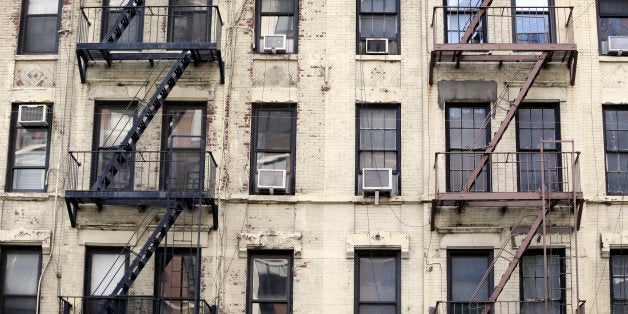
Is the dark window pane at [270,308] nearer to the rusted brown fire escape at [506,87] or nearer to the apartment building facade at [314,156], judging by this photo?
the apartment building facade at [314,156]

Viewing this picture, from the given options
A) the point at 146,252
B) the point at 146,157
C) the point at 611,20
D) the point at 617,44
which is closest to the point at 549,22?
the point at 611,20

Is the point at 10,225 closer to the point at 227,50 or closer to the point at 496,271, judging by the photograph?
the point at 227,50

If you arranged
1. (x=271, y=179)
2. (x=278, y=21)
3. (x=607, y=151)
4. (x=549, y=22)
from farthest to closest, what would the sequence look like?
(x=278, y=21), (x=549, y=22), (x=607, y=151), (x=271, y=179)

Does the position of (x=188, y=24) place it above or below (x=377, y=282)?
above

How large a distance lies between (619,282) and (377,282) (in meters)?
4.62

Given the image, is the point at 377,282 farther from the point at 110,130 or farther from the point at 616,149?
the point at 110,130

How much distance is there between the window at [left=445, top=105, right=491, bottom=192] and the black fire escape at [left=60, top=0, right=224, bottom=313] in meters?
4.67

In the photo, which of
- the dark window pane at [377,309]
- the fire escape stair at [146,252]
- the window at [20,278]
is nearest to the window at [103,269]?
the fire escape stair at [146,252]

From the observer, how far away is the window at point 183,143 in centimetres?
2273

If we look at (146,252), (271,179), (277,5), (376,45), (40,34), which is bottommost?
(146,252)

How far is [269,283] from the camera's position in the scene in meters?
22.3

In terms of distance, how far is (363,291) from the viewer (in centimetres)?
2227

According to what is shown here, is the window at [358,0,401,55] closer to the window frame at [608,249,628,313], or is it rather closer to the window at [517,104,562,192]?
the window at [517,104,562,192]

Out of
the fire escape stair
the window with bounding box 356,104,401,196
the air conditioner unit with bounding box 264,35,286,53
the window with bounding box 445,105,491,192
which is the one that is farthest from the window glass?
the window with bounding box 445,105,491,192
